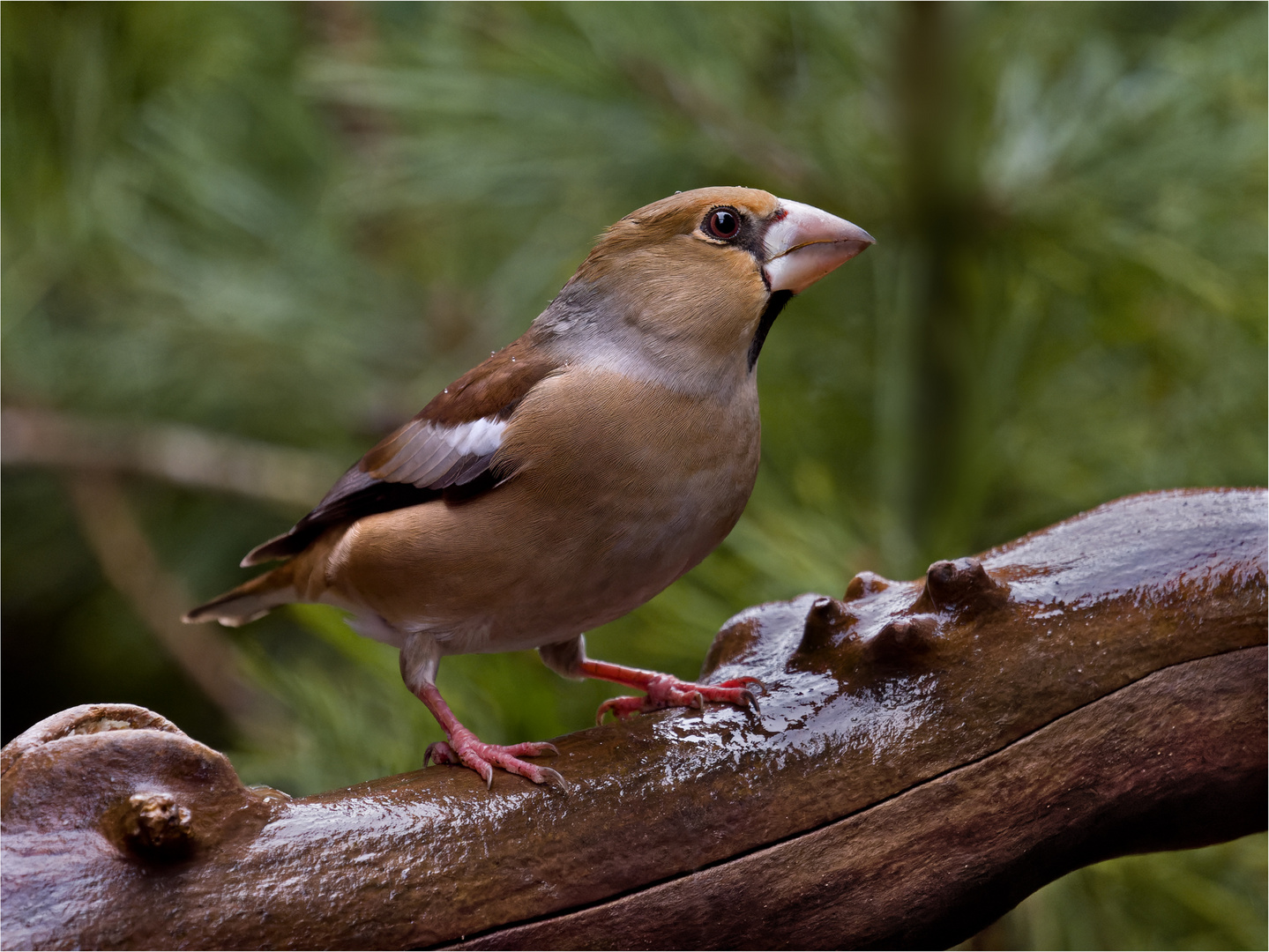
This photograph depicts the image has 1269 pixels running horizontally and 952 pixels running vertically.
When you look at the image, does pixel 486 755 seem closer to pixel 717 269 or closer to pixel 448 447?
pixel 448 447

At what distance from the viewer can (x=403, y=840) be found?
1.62 m

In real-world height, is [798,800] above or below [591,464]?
below

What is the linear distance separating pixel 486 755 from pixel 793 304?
5.85ft

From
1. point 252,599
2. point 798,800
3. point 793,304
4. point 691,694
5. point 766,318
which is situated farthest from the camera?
point 793,304

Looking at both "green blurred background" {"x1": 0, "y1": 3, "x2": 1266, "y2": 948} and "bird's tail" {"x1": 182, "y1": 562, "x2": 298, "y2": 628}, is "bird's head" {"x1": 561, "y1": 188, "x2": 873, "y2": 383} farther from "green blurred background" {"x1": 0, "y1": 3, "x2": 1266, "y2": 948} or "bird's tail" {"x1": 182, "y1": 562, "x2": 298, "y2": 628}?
"bird's tail" {"x1": 182, "y1": 562, "x2": 298, "y2": 628}

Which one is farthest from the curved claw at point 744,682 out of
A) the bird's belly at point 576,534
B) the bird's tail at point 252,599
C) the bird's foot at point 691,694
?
the bird's tail at point 252,599

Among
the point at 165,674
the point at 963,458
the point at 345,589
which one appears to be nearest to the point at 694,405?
the point at 345,589

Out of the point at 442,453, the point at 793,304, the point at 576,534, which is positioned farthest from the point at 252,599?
the point at 793,304

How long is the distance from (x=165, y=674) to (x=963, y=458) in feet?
11.8

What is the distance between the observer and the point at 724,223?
1.96 m

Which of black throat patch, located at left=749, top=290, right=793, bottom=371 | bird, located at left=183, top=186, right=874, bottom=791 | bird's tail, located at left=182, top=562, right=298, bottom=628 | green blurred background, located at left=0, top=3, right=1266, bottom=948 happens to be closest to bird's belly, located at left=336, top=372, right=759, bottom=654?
bird, located at left=183, top=186, right=874, bottom=791

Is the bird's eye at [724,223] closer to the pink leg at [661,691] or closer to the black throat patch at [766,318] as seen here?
the black throat patch at [766,318]

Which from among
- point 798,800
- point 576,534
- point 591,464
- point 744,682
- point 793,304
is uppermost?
point 793,304

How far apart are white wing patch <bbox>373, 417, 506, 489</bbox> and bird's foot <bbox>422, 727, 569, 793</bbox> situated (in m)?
0.41
